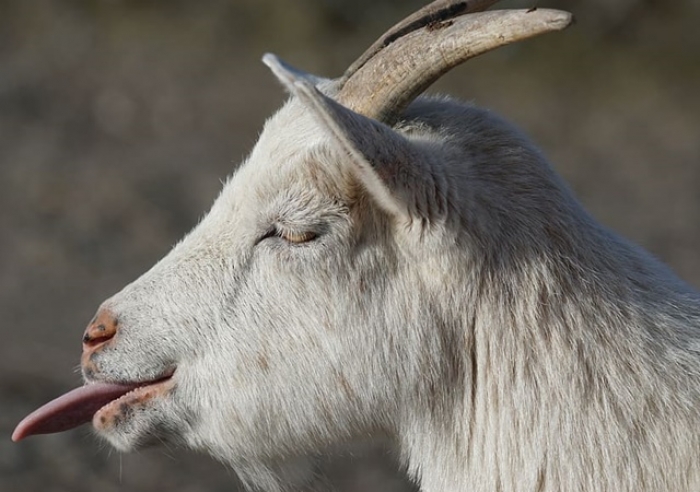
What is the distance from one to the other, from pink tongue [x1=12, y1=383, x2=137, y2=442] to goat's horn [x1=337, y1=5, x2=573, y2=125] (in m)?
1.19

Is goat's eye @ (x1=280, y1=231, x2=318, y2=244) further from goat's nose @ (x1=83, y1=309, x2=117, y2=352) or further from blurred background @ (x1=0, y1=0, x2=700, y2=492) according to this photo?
blurred background @ (x1=0, y1=0, x2=700, y2=492)

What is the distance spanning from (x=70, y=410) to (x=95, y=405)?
0.11 meters

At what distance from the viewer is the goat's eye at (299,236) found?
339 centimetres

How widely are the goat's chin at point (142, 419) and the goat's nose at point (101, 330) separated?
0.61ft

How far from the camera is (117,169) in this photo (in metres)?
13.3

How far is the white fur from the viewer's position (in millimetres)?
3203

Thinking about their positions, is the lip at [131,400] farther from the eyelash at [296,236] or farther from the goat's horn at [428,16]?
the goat's horn at [428,16]

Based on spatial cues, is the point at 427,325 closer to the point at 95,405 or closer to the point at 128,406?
the point at 128,406

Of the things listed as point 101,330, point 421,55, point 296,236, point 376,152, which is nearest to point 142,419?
point 101,330

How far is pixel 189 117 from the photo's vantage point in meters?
14.7

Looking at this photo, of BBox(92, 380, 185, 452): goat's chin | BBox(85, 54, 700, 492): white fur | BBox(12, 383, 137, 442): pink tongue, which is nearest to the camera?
BBox(85, 54, 700, 492): white fur

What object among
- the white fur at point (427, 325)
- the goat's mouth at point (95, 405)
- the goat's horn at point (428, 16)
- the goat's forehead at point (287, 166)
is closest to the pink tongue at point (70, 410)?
the goat's mouth at point (95, 405)

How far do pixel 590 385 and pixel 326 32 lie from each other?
13468 mm

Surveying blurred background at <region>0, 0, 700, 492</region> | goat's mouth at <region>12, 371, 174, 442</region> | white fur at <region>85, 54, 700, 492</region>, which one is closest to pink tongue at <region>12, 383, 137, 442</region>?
goat's mouth at <region>12, 371, 174, 442</region>
